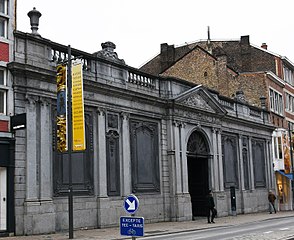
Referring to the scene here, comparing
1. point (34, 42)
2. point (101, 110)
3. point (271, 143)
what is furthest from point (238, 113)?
point (34, 42)

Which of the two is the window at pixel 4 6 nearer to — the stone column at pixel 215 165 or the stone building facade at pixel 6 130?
the stone building facade at pixel 6 130

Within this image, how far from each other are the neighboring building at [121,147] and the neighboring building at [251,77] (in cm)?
672

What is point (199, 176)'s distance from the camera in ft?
101

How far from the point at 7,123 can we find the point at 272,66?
3230 cm

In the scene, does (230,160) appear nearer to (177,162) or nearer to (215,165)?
(215,165)

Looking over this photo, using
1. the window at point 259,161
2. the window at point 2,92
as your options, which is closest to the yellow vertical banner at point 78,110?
the window at point 2,92

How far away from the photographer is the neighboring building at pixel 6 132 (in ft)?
57.6

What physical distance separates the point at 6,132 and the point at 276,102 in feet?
104

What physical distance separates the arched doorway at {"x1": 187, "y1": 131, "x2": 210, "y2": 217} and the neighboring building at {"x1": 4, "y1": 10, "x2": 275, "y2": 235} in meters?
0.06

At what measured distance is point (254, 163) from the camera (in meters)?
37.4

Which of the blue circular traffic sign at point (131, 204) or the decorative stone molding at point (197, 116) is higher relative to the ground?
the decorative stone molding at point (197, 116)

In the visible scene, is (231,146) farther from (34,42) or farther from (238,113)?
(34,42)

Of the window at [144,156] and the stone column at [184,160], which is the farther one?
the stone column at [184,160]

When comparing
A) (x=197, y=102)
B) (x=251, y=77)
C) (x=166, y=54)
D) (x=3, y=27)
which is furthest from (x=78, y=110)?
(x=166, y=54)
